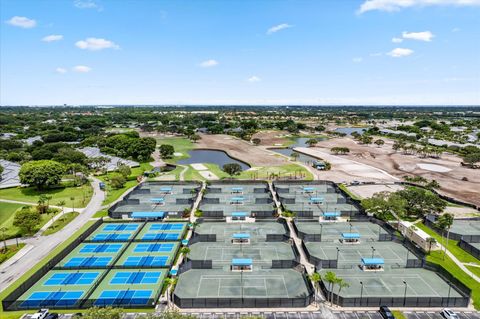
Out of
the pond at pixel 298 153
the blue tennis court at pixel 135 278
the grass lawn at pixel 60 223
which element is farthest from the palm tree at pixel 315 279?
the pond at pixel 298 153

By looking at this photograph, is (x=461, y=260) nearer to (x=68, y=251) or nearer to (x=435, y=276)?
(x=435, y=276)

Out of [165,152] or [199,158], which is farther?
[199,158]

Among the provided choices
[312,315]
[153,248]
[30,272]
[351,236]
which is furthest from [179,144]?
[312,315]

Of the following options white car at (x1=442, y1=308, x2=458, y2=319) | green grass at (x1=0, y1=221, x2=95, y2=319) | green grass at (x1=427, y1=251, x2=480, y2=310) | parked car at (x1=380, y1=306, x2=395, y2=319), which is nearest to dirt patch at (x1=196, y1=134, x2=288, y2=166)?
green grass at (x1=427, y1=251, x2=480, y2=310)

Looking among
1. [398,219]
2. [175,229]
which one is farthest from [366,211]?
[175,229]

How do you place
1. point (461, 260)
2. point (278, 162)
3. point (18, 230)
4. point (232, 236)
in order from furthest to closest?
point (278, 162) → point (18, 230) → point (232, 236) → point (461, 260)

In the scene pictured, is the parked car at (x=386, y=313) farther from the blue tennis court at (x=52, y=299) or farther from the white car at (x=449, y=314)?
the blue tennis court at (x=52, y=299)

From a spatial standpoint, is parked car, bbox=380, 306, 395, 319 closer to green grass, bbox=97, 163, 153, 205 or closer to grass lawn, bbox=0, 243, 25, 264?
grass lawn, bbox=0, 243, 25, 264
